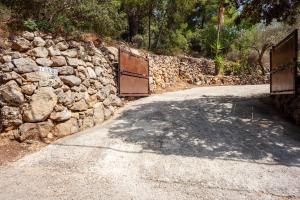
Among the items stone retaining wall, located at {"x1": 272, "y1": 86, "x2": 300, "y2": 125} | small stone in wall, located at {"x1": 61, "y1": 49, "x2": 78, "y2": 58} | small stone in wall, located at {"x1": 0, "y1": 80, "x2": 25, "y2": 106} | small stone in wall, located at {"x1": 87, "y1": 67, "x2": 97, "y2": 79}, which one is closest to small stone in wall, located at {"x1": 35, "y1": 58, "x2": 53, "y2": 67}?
small stone in wall, located at {"x1": 61, "y1": 49, "x2": 78, "y2": 58}

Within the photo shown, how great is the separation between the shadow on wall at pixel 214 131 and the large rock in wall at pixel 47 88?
1.02 m

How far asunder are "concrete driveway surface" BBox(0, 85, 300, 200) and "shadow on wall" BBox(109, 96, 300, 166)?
0.8 inches

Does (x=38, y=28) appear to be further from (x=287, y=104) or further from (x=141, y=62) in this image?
(x=287, y=104)

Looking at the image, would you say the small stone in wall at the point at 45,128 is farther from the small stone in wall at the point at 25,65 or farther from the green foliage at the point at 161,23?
the green foliage at the point at 161,23

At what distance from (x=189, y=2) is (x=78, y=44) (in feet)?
30.6

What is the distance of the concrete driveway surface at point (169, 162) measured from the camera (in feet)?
14.0

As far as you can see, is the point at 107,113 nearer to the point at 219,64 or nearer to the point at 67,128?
the point at 67,128

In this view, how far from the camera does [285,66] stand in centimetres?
776

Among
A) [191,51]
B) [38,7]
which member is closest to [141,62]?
[38,7]

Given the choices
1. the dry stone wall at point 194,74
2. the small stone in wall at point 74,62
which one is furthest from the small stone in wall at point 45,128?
the dry stone wall at point 194,74

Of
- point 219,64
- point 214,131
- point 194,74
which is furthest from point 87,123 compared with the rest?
point 219,64

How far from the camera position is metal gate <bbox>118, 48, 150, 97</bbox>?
9113 mm

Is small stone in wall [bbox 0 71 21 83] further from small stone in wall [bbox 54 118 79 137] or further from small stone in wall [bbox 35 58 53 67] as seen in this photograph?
small stone in wall [bbox 54 118 79 137]

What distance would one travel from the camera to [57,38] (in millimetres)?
6734
